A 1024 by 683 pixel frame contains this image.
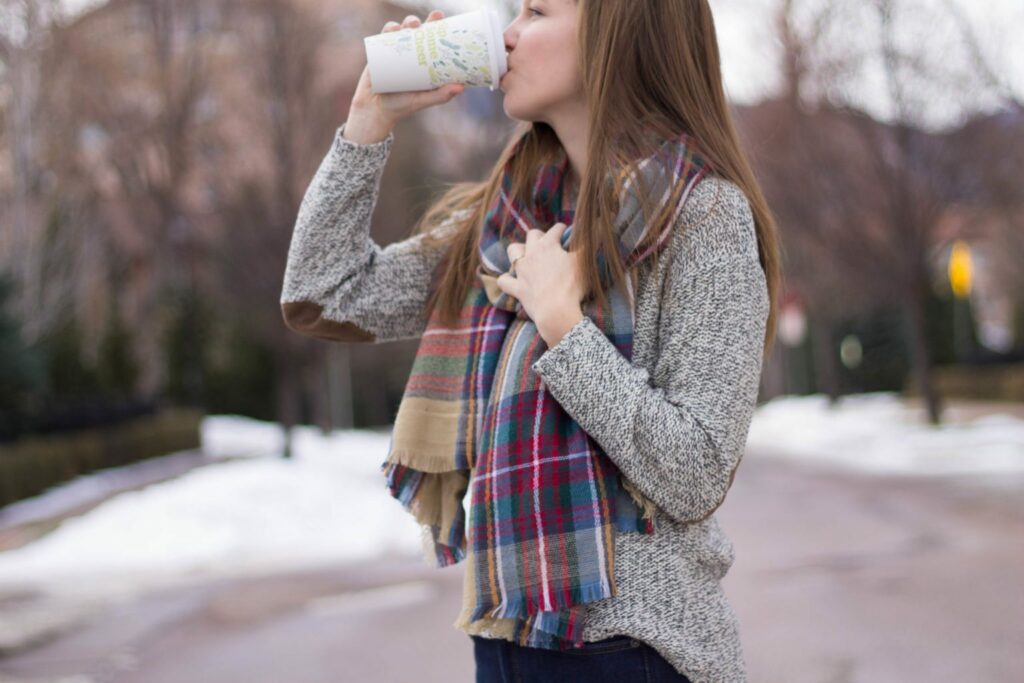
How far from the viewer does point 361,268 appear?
6.78 feet

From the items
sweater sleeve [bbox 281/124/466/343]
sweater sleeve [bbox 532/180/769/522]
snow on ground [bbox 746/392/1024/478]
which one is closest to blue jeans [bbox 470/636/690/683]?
sweater sleeve [bbox 532/180/769/522]

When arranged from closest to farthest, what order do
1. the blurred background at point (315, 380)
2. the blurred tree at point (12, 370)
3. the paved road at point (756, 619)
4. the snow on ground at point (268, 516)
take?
the paved road at point (756, 619) → the blurred background at point (315, 380) → the snow on ground at point (268, 516) → the blurred tree at point (12, 370)

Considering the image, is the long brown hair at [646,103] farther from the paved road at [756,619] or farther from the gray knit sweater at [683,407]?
the paved road at [756,619]

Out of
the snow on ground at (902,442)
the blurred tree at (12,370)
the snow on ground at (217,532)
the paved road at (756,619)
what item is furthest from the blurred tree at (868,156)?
the blurred tree at (12,370)

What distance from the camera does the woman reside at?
1625 mm

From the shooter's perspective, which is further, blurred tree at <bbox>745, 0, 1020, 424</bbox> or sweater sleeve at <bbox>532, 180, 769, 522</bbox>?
blurred tree at <bbox>745, 0, 1020, 424</bbox>

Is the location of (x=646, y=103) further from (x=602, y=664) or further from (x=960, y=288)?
(x=960, y=288)

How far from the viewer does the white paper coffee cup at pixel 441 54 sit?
1830 mm

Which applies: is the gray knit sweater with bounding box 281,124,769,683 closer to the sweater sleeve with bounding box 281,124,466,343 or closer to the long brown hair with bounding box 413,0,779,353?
the long brown hair with bounding box 413,0,779,353

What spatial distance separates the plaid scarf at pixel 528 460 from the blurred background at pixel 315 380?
0.50 m

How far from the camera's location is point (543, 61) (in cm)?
185

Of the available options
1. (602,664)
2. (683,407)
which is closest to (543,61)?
(683,407)

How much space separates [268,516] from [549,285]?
9.60m

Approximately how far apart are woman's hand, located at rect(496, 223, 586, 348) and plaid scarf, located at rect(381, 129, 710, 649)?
0.15 ft
